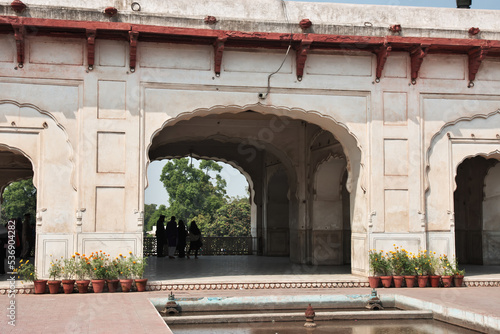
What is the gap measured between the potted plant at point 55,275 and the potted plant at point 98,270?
1.83 feet

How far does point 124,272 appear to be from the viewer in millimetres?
11414

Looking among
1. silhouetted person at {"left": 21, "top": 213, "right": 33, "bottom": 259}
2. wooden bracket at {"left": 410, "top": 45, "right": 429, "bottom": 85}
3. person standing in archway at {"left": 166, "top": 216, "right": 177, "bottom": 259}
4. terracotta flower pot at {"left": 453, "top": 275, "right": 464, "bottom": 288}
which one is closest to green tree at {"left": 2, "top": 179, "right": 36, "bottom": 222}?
silhouetted person at {"left": 21, "top": 213, "right": 33, "bottom": 259}

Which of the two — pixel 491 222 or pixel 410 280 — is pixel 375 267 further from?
pixel 491 222

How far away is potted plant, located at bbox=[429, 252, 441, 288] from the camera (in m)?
12.2

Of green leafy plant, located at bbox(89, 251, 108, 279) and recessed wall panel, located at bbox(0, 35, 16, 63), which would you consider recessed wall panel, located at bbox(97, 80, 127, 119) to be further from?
green leafy plant, located at bbox(89, 251, 108, 279)

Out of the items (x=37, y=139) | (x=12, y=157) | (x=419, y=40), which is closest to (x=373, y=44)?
(x=419, y=40)

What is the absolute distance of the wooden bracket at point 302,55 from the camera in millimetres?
11953

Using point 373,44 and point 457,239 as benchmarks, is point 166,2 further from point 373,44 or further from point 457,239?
point 457,239

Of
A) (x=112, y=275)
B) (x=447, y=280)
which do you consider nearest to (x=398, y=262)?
(x=447, y=280)

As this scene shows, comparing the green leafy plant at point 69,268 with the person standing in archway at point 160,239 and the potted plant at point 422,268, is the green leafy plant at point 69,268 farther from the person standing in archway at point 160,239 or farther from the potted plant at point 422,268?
the person standing in archway at point 160,239

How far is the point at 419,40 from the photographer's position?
12250 mm

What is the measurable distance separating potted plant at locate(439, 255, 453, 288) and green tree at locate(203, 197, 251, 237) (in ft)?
142

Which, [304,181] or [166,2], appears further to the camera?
[304,181]

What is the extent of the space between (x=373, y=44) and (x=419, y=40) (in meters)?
0.90
